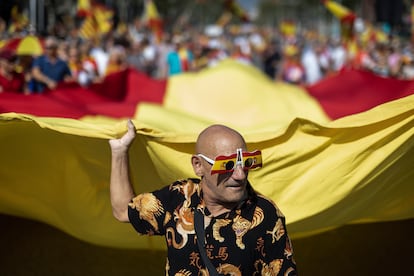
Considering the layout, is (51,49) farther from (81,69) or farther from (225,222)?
(225,222)

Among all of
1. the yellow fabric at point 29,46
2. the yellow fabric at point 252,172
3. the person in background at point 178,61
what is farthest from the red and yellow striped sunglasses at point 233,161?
the person in background at point 178,61

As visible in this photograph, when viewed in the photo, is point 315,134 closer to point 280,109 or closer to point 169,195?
point 169,195

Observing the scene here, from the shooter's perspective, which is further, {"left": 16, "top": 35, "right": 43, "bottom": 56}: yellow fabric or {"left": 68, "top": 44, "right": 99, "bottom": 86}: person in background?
{"left": 68, "top": 44, "right": 99, "bottom": 86}: person in background

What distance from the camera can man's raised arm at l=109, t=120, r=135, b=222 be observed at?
2514 mm

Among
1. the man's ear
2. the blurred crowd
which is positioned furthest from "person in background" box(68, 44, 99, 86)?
the man's ear

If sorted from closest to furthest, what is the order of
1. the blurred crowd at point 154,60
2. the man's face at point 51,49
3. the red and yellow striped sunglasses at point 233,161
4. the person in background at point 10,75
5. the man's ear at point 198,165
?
the red and yellow striped sunglasses at point 233,161 → the man's ear at point 198,165 → the person in background at point 10,75 → the blurred crowd at point 154,60 → the man's face at point 51,49

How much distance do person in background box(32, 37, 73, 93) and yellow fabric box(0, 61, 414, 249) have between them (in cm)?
389

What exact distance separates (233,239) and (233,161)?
0.80 ft

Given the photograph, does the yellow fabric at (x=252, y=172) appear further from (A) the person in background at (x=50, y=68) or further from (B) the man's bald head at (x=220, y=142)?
(A) the person in background at (x=50, y=68)

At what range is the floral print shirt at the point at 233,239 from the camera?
225 centimetres

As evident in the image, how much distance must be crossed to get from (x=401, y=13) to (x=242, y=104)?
1438 cm

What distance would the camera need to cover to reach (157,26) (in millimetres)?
17688

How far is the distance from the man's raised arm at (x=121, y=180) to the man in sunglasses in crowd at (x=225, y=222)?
0.20m

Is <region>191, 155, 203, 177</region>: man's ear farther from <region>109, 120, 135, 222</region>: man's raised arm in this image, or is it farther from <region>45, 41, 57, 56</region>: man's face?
<region>45, 41, 57, 56</region>: man's face
